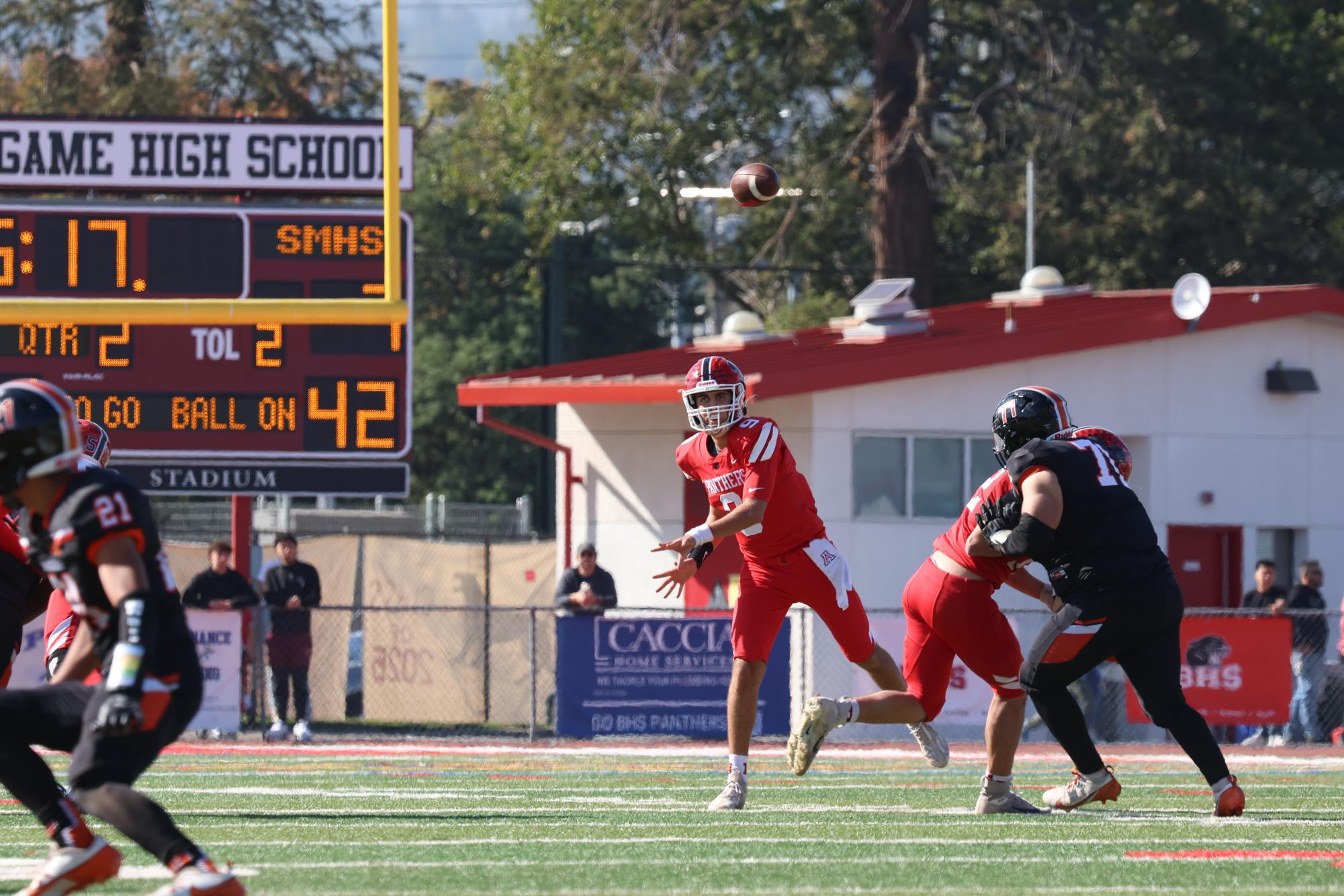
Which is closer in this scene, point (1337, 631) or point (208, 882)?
point (208, 882)

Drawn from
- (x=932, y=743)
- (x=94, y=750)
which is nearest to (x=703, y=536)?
(x=932, y=743)

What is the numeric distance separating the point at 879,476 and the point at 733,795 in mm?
12082

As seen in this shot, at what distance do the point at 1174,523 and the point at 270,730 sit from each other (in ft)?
32.9

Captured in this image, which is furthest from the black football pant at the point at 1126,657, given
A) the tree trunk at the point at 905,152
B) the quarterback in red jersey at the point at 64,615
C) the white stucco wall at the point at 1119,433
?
the tree trunk at the point at 905,152

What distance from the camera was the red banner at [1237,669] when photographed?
17141 millimetres

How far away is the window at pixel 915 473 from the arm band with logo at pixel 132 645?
1531cm

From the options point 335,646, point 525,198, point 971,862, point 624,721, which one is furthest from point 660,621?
point 525,198

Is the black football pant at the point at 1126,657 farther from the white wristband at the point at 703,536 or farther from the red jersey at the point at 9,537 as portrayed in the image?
the red jersey at the point at 9,537

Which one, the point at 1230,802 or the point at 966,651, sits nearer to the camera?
the point at 1230,802

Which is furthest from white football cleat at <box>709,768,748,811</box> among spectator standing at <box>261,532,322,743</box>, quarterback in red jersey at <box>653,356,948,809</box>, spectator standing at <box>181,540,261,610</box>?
spectator standing at <box>181,540,261,610</box>

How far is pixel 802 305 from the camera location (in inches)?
1276

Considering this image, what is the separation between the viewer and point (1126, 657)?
8.27 meters

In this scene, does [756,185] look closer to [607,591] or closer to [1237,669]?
[607,591]

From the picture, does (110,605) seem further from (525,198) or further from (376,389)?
(525,198)
